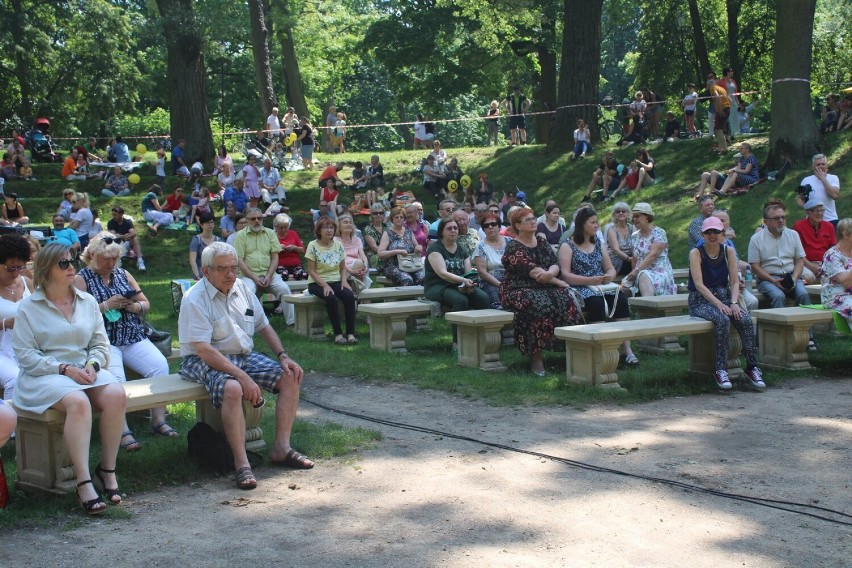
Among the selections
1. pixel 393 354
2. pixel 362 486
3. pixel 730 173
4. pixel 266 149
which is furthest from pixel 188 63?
pixel 362 486

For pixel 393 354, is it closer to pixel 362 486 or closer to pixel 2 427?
pixel 362 486

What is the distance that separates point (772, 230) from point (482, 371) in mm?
3594

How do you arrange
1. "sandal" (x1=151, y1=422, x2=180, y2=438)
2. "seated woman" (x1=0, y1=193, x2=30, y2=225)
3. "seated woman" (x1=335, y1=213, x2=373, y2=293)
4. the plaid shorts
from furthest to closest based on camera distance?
"seated woman" (x1=0, y1=193, x2=30, y2=225) < "seated woman" (x1=335, y1=213, x2=373, y2=293) < "sandal" (x1=151, y1=422, x2=180, y2=438) < the plaid shorts

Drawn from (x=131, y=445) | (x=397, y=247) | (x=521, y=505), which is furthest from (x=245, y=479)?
(x=397, y=247)

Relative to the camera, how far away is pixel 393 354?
10336 millimetres

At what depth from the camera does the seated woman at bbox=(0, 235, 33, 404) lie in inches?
245

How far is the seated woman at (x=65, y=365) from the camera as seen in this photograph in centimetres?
536

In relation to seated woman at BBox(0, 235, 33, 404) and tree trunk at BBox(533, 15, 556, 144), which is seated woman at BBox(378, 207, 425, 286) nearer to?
seated woman at BBox(0, 235, 33, 404)

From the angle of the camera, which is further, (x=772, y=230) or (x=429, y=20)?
(x=429, y=20)

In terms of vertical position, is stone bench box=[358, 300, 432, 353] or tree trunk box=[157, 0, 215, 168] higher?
tree trunk box=[157, 0, 215, 168]

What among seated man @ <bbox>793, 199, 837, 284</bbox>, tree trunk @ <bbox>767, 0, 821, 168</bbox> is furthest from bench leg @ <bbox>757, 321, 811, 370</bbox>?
tree trunk @ <bbox>767, 0, 821, 168</bbox>

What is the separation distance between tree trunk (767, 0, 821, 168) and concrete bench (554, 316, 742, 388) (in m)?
10.5

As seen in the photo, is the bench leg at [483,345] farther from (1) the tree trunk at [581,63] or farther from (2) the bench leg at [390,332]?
(1) the tree trunk at [581,63]

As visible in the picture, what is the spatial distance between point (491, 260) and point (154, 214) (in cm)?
1206
